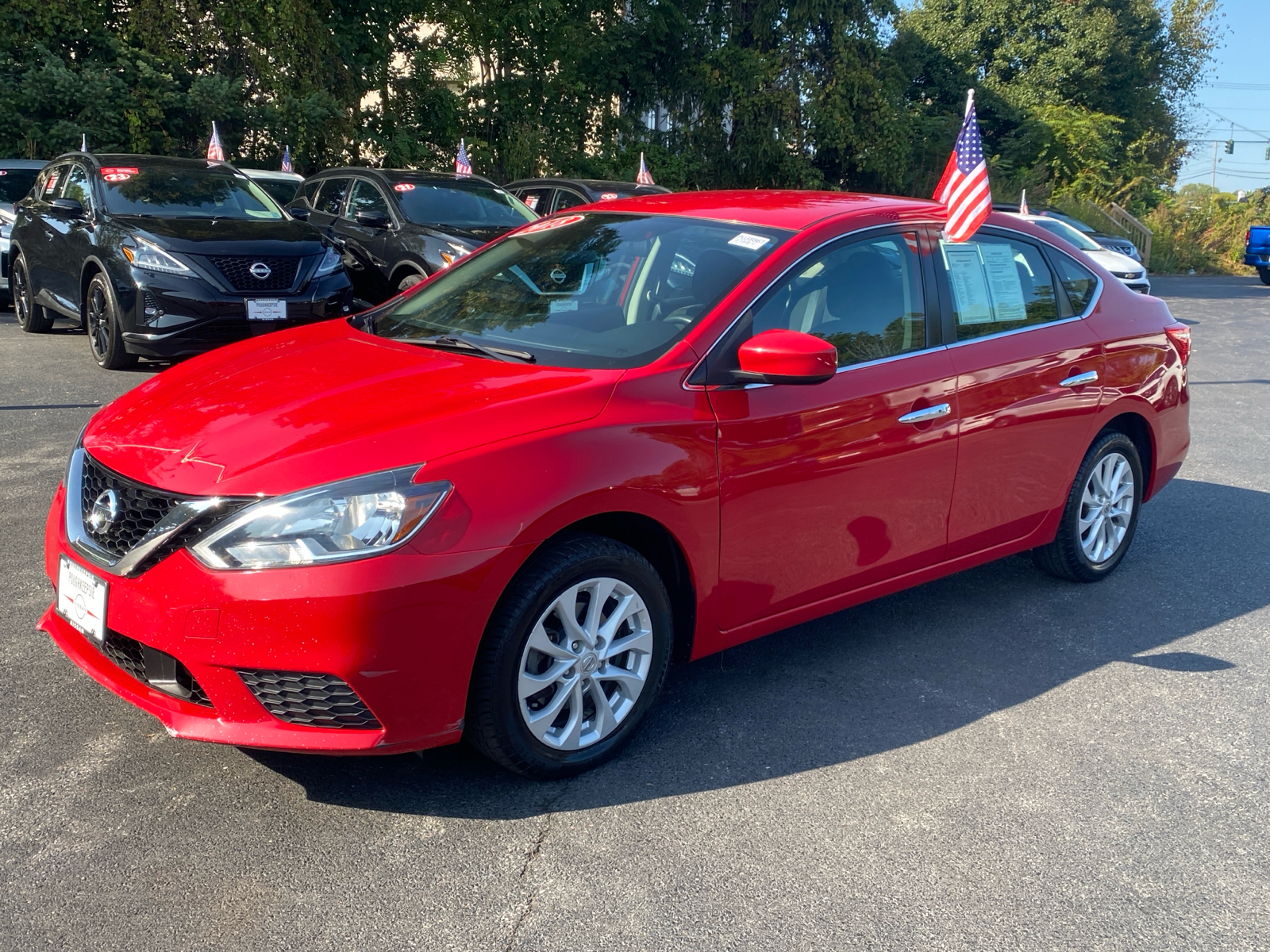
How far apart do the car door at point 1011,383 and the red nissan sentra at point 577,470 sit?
0.01 meters

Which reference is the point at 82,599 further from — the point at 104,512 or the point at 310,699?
→ the point at 310,699

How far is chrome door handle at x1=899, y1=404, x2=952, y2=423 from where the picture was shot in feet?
13.6

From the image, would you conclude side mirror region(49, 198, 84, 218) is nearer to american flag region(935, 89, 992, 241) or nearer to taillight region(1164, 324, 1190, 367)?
american flag region(935, 89, 992, 241)

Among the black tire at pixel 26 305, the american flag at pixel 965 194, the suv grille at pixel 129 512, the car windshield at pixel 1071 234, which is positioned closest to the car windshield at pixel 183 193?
the black tire at pixel 26 305

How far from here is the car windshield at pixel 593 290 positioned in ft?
12.6

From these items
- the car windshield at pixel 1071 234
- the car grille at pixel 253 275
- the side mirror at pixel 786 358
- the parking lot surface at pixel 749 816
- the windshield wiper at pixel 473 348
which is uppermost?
the car windshield at pixel 1071 234

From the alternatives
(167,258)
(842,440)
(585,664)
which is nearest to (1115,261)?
(167,258)

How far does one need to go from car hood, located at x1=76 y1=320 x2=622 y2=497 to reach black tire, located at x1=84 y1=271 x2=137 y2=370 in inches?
227

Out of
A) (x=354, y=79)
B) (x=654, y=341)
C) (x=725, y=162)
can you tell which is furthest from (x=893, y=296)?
(x=725, y=162)

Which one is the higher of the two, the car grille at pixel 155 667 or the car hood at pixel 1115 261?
the car hood at pixel 1115 261

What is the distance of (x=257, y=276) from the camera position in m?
9.23

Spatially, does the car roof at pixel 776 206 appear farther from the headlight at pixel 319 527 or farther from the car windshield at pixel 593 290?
the headlight at pixel 319 527

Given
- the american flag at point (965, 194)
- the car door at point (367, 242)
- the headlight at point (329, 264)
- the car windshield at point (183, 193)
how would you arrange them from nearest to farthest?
the american flag at point (965, 194) < the headlight at point (329, 264) < the car windshield at point (183, 193) < the car door at point (367, 242)

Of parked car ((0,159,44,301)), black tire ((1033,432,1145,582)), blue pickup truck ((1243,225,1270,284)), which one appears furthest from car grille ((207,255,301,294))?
blue pickup truck ((1243,225,1270,284))
